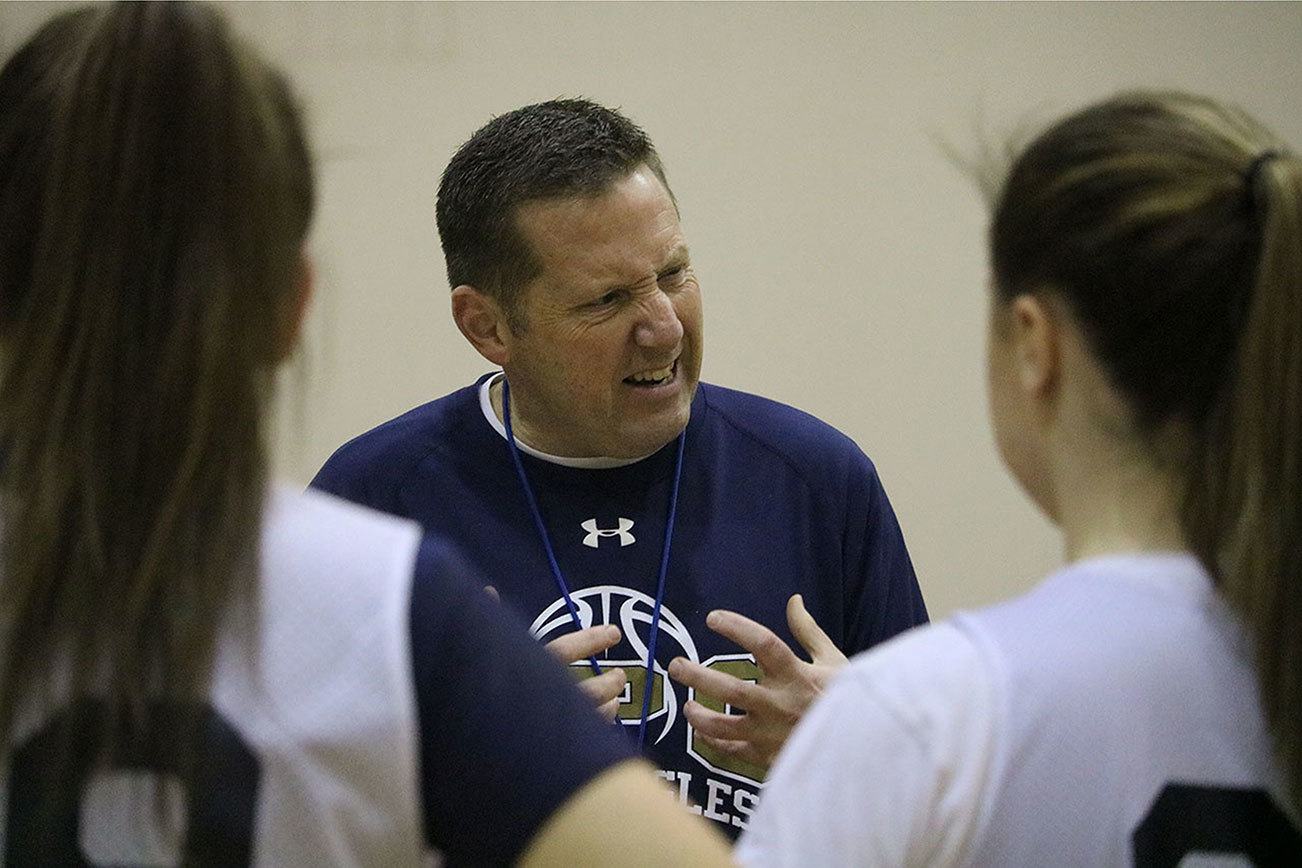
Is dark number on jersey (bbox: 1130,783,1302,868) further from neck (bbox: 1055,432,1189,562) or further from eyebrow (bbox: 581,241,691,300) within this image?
eyebrow (bbox: 581,241,691,300)

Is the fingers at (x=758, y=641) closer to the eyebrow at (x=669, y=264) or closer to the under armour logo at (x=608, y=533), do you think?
the under armour logo at (x=608, y=533)

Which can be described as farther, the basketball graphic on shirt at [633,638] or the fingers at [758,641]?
the basketball graphic on shirt at [633,638]

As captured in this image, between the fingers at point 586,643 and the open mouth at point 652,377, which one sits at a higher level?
the open mouth at point 652,377

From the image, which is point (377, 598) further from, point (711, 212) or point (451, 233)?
point (711, 212)

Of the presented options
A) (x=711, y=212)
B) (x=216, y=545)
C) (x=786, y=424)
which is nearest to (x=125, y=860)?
(x=216, y=545)

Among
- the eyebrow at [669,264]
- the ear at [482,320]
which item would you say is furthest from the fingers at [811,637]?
the ear at [482,320]

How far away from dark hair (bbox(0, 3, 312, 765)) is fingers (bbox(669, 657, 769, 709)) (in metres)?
0.87

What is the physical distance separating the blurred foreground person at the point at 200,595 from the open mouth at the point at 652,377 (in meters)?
1.14

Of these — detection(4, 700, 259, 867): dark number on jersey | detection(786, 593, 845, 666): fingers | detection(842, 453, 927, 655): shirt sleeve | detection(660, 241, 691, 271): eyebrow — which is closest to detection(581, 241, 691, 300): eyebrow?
detection(660, 241, 691, 271): eyebrow

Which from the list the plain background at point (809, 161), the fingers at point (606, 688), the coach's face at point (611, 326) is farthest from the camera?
the plain background at point (809, 161)

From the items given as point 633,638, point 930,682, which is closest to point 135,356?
point 930,682

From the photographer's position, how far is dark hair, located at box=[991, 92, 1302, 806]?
35.1 inches

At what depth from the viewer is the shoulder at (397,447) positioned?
6.57ft

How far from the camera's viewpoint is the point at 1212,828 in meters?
0.89
